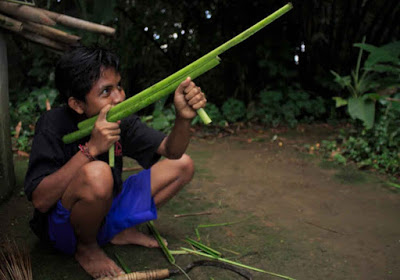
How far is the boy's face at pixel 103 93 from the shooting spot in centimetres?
181

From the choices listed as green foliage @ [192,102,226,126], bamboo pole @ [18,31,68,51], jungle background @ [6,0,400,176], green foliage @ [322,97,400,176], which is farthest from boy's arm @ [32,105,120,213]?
green foliage @ [192,102,226,126]

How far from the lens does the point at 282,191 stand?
2961 millimetres

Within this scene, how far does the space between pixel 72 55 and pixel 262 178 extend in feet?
6.22

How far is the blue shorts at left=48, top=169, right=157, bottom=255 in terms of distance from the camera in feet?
6.01

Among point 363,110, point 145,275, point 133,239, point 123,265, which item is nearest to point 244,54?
point 363,110

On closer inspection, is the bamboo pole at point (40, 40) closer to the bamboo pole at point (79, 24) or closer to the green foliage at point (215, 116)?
the bamboo pole at point (79, 24)

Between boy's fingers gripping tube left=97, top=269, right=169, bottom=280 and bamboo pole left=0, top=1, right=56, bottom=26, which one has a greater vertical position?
bamboo pole left=0, top=1, right=56, bottom=26

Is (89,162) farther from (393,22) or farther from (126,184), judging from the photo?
(393,22)

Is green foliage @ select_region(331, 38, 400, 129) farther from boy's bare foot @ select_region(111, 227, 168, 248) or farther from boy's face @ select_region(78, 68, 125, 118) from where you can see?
boy's face @ select_region(78, 68, 125, 118)

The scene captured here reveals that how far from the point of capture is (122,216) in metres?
1.97

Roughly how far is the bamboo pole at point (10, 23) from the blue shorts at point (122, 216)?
1.10m

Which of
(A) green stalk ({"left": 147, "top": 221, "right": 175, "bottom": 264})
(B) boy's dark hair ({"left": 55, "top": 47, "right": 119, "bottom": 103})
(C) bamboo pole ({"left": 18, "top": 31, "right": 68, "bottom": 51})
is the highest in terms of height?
(C) bamboo pole ({"left": 18, "top": 31, "right": 68, "bottom": 51})

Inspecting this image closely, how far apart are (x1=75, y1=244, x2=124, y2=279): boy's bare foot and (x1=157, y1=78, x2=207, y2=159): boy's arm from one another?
1.79ft

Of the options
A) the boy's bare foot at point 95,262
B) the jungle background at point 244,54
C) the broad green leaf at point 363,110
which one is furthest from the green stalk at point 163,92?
the jungle background at point 244,54
